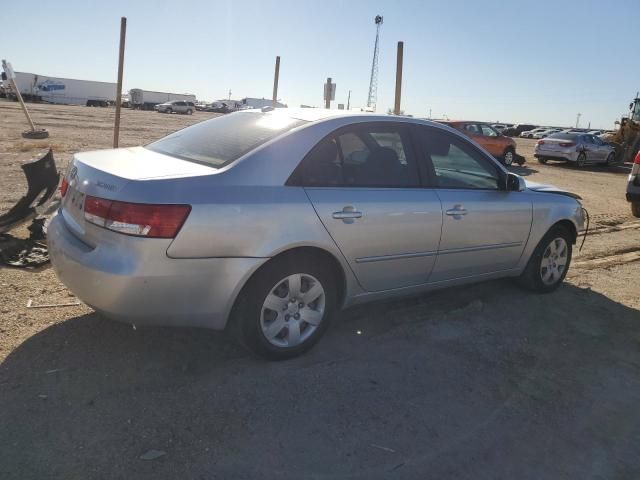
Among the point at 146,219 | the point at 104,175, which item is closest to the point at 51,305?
the point at 104,175

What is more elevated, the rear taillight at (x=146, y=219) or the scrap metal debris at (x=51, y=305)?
the rear taillight at (x=146, y=219)

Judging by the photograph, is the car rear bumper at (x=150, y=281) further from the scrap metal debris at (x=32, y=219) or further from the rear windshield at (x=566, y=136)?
the rear windshield at (x=566, y=136)

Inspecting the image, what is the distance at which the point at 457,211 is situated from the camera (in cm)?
414

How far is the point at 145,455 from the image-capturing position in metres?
2.54

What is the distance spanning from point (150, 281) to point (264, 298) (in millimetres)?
696

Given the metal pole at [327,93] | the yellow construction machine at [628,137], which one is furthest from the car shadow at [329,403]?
the yellow construction machine at [628,137]

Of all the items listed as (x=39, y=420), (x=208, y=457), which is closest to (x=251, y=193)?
(x=208, y=457)

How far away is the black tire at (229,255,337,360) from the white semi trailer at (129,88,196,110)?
226ft

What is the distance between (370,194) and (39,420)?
7.67ft

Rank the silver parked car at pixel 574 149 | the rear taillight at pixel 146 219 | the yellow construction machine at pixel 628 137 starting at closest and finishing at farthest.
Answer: the rear taillight at pixel 146 219 → the silver parked car at pixel 574 149 → the yellow construction machine at pixel 628 137

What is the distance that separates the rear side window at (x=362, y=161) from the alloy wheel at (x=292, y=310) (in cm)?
64

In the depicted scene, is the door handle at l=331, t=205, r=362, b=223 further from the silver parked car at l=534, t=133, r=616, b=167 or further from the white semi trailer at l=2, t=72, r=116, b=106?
the white semi trailer at l=2, t=72, r=116, b=106

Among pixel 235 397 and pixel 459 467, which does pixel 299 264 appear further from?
pixel 459 467

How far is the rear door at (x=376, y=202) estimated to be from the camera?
3.46 metres
